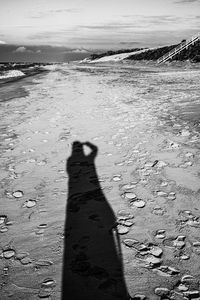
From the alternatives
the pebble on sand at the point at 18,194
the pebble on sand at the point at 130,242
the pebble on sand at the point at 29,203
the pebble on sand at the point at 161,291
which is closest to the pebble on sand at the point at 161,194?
the pebble on sand at the point at 130,242

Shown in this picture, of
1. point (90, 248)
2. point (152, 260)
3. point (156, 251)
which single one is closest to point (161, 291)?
point (152, 260)

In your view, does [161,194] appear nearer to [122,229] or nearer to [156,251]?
[122,229]

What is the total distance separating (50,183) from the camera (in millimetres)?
5574

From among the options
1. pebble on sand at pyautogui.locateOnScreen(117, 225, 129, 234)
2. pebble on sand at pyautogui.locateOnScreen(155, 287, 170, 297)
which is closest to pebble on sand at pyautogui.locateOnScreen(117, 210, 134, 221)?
pebble on sand at pyautogui.locateOnScreen(117, 225, 129, 234)

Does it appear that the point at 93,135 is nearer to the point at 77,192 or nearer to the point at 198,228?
the point at 77,192

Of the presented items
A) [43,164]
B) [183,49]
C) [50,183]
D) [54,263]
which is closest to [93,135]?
[43,164]

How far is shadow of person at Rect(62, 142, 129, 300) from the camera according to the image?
2998 mm

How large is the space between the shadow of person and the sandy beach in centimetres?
1

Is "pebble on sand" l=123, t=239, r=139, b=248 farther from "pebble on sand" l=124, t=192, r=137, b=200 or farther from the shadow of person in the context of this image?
"pebble on sand" l=124, t=192, r=137, b=200

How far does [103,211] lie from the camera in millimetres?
4480

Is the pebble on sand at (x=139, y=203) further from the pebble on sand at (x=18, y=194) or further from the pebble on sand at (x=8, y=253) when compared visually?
the pebble on sand at (x=18, y=194)

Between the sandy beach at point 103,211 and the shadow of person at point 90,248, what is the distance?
0.01m

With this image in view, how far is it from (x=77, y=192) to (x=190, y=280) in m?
2.67

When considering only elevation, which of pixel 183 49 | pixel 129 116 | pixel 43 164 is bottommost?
pixel 43 164
